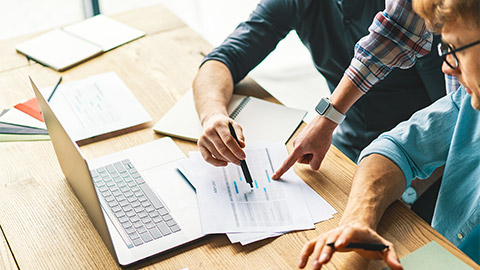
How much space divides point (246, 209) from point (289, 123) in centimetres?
35

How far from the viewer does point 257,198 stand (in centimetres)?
112

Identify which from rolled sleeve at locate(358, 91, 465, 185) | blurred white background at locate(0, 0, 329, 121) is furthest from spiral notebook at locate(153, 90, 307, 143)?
blurred white background at locate(0, 0, 329, 121)

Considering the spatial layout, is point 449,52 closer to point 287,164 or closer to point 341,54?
point 287,164

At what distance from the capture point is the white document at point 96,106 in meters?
1.35

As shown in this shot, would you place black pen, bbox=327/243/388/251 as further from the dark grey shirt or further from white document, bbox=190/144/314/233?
the dark grey shirt

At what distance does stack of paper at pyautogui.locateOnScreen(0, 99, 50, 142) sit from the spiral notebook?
305 mm

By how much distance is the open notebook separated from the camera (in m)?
1.64

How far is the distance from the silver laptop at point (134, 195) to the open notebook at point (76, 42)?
538 millimetres

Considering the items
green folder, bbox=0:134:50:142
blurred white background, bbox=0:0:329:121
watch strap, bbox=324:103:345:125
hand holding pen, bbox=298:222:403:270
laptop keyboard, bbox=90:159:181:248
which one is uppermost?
watch strap, bbox=324:103:345:125

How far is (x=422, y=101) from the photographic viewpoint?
1.64 m

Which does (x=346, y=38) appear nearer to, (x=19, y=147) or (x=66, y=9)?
(x=19, y=147)

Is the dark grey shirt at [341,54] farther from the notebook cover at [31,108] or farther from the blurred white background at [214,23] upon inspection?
the blurred white background at [214,23]

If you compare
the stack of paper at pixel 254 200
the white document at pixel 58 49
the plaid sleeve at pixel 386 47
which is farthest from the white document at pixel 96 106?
the plaid sleeve at pixel 386 47

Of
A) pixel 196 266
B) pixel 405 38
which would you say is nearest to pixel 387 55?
pixel 405 38
